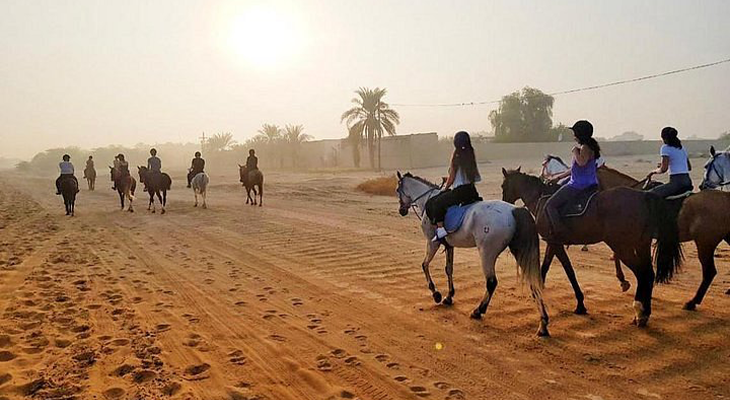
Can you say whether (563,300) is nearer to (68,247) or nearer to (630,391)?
(630,391)

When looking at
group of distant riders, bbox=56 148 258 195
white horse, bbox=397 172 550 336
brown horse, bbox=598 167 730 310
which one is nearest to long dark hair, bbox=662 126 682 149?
brown horse, bbox=598 167 730 310

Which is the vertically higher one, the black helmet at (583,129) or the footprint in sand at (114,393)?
the black helmet at (583,129)

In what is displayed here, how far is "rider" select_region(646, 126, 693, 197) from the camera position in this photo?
23.8ft

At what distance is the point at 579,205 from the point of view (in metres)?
6.53

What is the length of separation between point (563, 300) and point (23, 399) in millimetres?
6219

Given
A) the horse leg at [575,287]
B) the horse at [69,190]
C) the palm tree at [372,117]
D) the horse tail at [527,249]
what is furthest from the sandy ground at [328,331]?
the palm tree at [372,117]

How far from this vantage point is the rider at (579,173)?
6.41 metres

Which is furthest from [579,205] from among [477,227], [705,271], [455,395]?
[455,395]

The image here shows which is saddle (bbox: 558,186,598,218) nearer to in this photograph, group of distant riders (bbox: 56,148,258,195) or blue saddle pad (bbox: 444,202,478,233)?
blue saddle pad (bbox: 444,202,478,233)

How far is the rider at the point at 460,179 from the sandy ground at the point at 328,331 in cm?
136

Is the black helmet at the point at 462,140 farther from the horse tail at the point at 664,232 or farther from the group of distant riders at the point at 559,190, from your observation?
the horse tail at the point at 664,232

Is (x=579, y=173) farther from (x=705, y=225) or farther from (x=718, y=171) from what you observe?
(x=718, y=171)

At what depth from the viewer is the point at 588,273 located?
868 cm

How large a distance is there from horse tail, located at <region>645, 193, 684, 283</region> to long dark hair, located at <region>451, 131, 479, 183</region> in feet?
6.78
